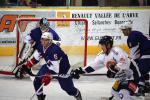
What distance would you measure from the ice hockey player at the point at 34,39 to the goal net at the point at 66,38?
278 mm

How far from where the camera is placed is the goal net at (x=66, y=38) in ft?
31.9

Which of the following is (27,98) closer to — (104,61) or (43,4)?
(104,61)

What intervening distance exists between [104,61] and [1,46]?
223 inches

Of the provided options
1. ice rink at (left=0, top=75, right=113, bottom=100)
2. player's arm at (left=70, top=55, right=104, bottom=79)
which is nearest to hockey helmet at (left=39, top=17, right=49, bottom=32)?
ice rink at (left=0, top=75, right=113, bottom=100)

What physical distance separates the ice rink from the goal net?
0.42m

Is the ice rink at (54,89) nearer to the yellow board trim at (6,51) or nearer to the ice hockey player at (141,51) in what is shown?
the ice hockey player at (141,51)

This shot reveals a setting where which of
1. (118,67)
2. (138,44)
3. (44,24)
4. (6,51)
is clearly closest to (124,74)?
(118,67)

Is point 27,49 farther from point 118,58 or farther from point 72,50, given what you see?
point 118,58

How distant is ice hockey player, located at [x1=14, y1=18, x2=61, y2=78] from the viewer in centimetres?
801

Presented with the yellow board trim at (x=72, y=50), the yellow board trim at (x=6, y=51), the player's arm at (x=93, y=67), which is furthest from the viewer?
the yellow board trim at (x=6, y=51)

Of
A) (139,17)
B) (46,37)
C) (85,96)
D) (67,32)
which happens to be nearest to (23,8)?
(67,32)

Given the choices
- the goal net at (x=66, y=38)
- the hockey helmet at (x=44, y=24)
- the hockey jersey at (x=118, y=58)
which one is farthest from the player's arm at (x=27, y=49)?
the hockey jersey at (x=118, y=58)

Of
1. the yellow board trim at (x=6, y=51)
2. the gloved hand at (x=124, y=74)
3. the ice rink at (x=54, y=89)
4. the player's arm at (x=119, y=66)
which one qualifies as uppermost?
the player's arm at (x=119, y=66)

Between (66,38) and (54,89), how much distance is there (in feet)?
6.67
